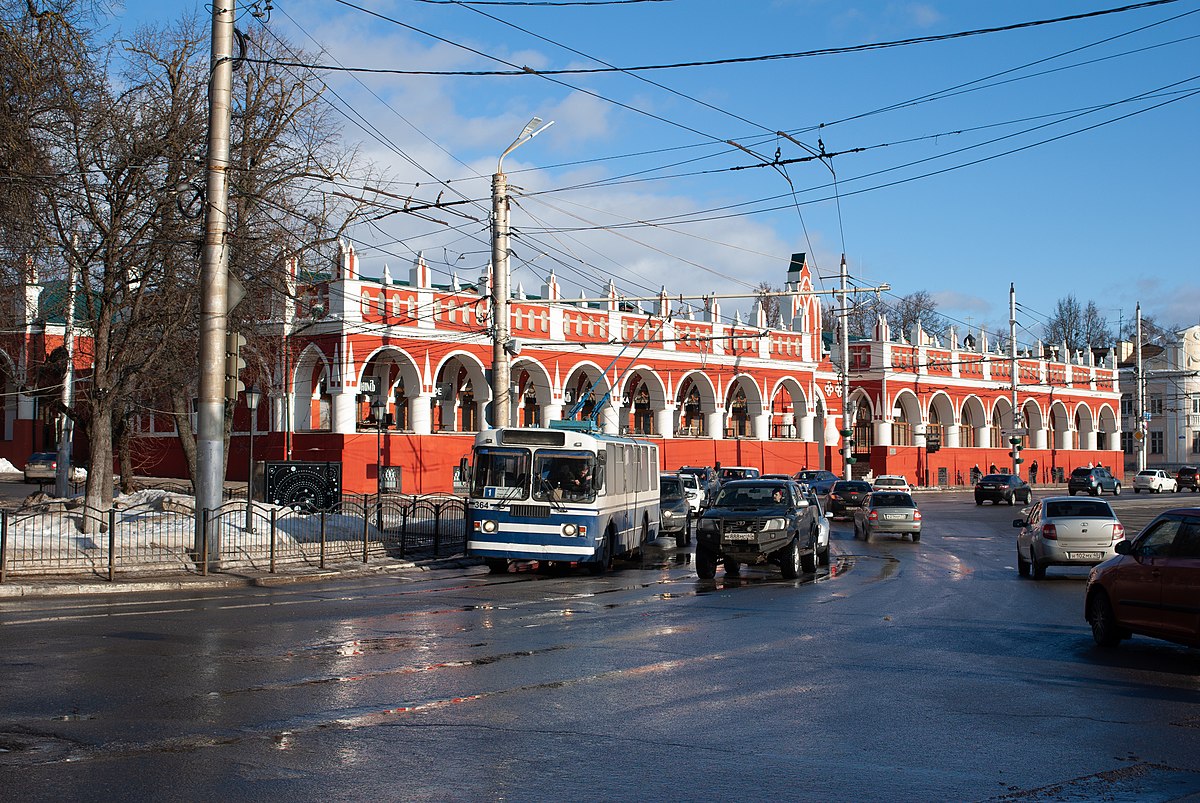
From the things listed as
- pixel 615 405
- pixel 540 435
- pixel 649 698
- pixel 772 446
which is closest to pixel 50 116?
pixel 540 435

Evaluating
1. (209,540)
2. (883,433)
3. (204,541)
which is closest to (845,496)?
(883,433)

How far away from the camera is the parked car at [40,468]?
51.3 metres

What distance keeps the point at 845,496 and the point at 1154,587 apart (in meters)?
34.4

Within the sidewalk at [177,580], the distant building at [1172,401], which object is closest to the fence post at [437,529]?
the sidewalk at [177,580]

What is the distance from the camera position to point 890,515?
34.8 meters

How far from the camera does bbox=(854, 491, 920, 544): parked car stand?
1361 inches

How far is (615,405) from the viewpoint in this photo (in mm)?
54406

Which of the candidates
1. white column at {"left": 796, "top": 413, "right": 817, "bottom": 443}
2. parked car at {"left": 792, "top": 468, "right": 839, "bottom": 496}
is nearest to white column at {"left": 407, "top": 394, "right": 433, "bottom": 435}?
parked car at {"left": 792, "top": 468, "right": 839, "bottom": 496}

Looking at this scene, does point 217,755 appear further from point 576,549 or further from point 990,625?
point 576,549

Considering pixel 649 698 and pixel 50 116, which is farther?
pixel 50 116

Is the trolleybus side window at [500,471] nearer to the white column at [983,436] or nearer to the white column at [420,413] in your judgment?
the white column at [420,413]

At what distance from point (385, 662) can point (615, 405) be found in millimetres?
42968

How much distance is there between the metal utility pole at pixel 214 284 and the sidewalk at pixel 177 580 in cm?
93

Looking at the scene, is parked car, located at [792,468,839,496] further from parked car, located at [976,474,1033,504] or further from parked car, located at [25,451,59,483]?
parked car, located at [25,451,59,483]
